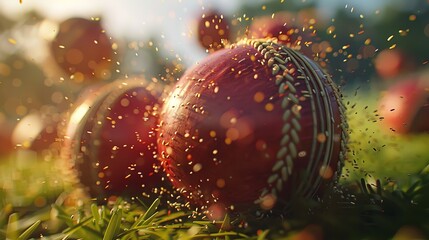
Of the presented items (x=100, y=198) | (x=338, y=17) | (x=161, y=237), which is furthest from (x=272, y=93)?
(x=338, y=17)

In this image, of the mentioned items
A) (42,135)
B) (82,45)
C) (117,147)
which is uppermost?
(82,45)

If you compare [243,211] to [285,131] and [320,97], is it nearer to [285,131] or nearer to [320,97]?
[285,131]

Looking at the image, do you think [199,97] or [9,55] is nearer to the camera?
[199,97]

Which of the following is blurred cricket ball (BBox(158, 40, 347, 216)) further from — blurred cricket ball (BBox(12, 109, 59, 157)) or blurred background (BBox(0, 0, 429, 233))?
blurred cricket ball (BBox(12, 109, 59, 157))

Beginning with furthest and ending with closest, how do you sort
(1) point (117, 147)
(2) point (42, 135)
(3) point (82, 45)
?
(3) point (82, 45) < (2) point (42, 135) < (1) point (117, 147)

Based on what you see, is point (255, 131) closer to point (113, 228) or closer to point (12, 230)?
point (113, 228)

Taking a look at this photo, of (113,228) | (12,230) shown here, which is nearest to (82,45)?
(12,230)
